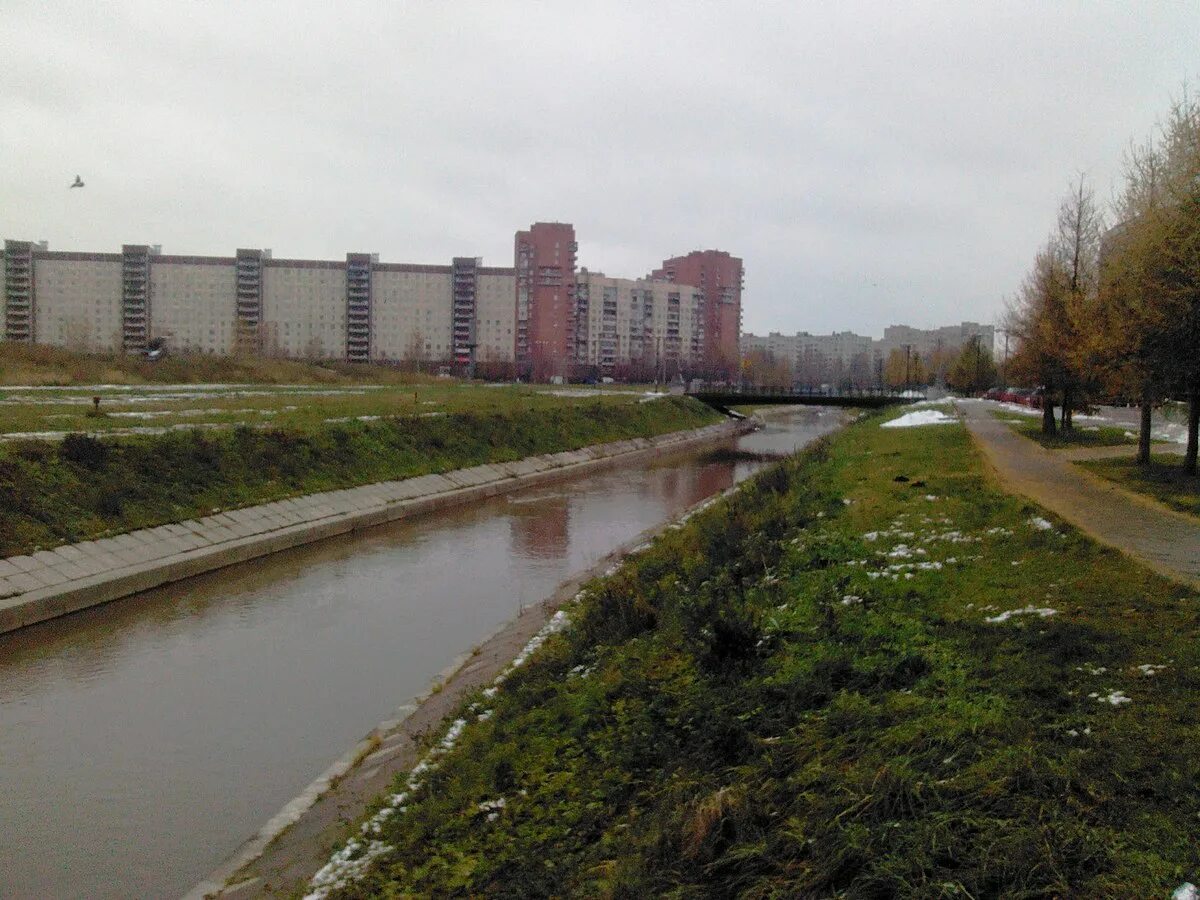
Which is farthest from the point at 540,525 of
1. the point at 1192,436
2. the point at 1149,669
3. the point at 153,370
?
the point at 153,370

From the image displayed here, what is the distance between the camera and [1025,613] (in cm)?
767

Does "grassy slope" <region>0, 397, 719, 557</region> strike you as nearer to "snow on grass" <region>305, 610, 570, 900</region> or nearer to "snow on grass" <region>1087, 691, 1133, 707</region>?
"snow on grass" <region>305, 610, 570, 900</region>

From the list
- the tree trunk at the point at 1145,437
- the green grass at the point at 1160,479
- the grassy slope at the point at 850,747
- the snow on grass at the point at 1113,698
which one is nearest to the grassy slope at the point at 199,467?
the grassy slope at the point at 850,747

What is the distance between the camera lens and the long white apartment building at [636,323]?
140875 mm

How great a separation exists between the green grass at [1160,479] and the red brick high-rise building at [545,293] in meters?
108

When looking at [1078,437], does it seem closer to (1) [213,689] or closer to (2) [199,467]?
(2) [199,467]

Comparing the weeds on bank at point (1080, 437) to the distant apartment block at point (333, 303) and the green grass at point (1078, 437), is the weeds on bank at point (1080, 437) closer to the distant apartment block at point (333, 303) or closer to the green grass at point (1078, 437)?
the green grass at point (1078, 437)

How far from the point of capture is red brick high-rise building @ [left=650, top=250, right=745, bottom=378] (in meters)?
155

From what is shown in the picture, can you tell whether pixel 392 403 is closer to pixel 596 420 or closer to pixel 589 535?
pixel 596 420

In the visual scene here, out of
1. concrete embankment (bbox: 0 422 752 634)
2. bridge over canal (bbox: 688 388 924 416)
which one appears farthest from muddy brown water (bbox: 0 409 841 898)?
bridge over canal (bbox: 688 388 924 416)

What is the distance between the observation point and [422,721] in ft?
30.7

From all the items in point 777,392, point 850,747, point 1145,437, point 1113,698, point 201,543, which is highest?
point 777,392

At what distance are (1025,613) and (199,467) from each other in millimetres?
18333

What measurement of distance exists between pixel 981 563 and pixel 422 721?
600 centimetres
